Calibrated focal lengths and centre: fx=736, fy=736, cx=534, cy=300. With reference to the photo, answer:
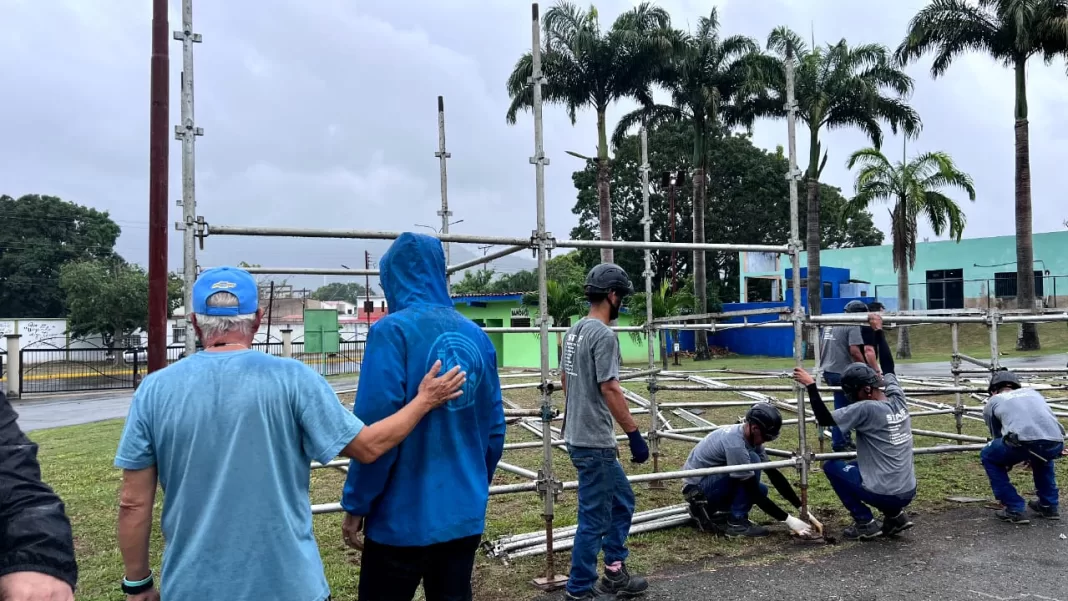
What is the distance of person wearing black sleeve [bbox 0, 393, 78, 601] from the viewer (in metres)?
1.58

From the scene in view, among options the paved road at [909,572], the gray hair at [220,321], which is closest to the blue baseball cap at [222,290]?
the gray hair at [220,321]

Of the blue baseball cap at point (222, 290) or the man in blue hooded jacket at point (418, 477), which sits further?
the man in blue hooded jacket at point (418, 477)

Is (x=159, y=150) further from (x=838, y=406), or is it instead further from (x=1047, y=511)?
(x=1047, y=511)

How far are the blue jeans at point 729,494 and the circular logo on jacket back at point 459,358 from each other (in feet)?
10.2

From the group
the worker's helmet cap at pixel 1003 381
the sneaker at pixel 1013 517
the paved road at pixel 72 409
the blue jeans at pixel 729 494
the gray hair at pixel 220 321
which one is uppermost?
the gray hair at pixel 220 321

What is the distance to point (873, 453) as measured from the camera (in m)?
5.03

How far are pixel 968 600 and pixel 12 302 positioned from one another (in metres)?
61.6

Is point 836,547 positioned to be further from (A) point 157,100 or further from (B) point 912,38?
(B) point 912,38

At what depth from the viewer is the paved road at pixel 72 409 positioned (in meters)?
15.4

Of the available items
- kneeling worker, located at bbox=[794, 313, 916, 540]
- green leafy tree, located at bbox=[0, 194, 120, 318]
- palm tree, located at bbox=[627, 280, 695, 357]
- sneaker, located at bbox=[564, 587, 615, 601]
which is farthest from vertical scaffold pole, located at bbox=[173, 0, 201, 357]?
green leafy tree, located at bbox=[0, 194, 120, 318]

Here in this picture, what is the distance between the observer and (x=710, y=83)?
26703mm

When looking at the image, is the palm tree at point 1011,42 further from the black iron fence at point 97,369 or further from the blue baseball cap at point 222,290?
the blue baseball cap at point 222,290

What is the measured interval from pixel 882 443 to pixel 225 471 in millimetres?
4367

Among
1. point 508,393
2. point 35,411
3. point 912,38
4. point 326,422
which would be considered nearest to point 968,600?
point 326,422
